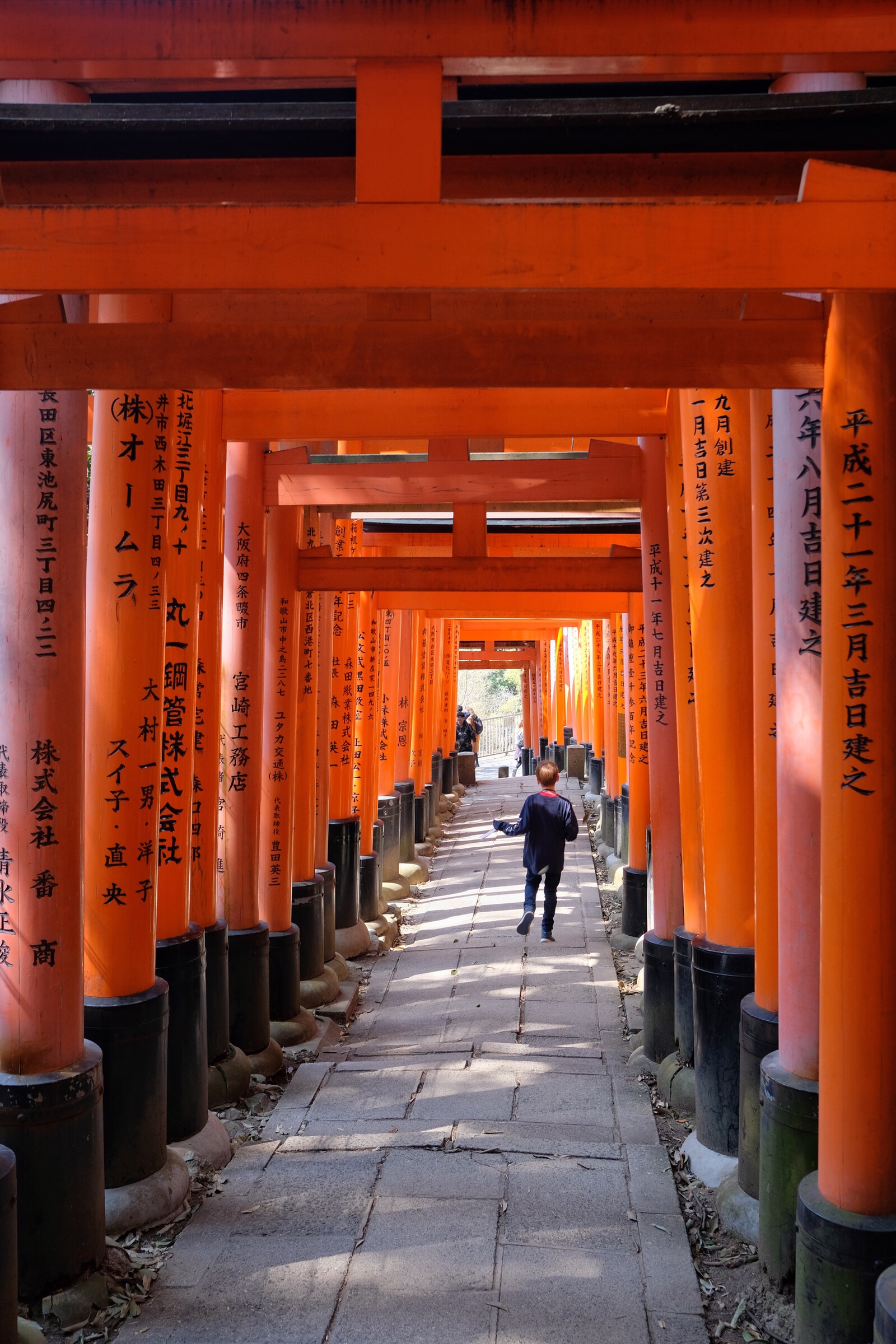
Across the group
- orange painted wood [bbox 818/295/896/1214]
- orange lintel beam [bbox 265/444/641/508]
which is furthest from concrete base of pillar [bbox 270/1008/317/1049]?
orange painted wood [bbox 818/295/896/1214]

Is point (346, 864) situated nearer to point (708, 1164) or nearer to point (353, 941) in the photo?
point (353, 941)

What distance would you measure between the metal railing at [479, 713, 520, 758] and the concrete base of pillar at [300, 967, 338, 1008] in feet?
107

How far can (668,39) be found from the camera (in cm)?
244

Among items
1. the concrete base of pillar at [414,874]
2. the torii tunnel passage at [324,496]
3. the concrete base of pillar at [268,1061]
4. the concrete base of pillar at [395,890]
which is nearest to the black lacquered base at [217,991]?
the torii tunnel passage at [324,496]

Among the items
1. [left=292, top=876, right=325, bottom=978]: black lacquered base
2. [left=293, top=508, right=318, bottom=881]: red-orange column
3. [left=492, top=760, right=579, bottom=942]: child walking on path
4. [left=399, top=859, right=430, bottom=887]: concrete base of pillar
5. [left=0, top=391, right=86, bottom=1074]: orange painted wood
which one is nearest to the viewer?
[left=0, top=391, right=86, bottom=1074]: orange painted wood

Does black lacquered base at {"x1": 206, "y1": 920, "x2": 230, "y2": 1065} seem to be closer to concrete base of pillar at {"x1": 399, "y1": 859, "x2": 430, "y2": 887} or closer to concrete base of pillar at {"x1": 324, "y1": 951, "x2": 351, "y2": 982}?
concrete base of pillar at {"x1": 324, "y1": 951, "x2": 351, "y2": 982}

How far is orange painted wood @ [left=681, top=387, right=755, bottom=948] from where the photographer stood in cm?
429

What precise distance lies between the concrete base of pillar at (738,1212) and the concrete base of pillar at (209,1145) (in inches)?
78.4

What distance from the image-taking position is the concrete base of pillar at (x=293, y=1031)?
6426 mm

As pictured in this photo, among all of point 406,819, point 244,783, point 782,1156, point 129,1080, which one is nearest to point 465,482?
point 244,783

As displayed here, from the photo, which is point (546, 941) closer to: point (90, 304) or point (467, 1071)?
point (467, 1071)

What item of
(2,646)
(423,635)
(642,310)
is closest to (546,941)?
(2,646)

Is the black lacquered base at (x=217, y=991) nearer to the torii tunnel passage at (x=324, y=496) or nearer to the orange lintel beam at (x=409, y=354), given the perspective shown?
the torii tunnel passage at (x=324, y=496)

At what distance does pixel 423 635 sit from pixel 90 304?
42.3 ft
